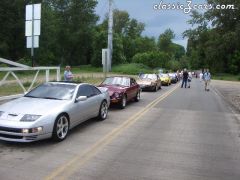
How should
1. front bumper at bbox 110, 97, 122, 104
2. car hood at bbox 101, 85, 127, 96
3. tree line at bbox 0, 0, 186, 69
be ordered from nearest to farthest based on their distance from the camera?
front bumper at bbox 110, 97, 122, 104 → car hood at bbox 101, 85, 127, 96 → tree line at bbox 0, 0, 186, 69

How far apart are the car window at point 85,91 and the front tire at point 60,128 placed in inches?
54.2

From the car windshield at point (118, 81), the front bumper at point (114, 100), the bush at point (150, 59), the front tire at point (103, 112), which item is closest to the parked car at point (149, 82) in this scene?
the car windshield at point (118, 81)

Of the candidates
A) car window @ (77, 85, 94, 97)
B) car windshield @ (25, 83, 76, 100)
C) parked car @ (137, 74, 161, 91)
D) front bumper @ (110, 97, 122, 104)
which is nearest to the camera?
car windshield @ (25, 83, 76, 100)

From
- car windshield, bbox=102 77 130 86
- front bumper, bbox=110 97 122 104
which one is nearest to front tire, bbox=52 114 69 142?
front bumper, bbox=110 97 122 104

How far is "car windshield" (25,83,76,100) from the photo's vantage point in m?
9.91

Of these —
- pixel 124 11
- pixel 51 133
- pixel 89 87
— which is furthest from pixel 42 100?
pixel 124 11

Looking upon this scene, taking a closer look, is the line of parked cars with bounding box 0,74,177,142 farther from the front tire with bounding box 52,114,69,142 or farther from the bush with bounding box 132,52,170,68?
the bush with bounding box 132,52,170,68

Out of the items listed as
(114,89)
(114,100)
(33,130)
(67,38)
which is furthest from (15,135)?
(67,38)

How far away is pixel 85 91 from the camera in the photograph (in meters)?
10.9

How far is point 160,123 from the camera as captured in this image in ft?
38.9

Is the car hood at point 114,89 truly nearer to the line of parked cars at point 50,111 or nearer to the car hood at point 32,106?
the line of parked cars at point 50,111

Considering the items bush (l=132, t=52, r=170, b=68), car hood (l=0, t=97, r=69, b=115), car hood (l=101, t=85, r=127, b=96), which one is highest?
bush (l=132, t=52, r=170, b=68)

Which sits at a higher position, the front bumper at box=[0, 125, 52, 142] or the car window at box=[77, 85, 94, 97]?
the car window at box=[77, 85, 94, 97]

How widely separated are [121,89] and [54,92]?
18.6 feet
